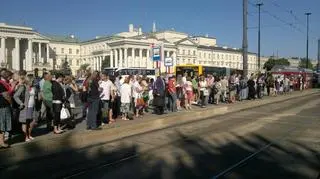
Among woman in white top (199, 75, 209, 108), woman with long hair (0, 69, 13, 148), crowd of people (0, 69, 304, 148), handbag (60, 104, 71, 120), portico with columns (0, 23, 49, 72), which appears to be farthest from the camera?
portico with columns (0, 23, 49, 72)

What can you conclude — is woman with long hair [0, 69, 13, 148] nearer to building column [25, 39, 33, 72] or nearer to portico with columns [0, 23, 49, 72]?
portico with columns [0, 23, 49, 72]

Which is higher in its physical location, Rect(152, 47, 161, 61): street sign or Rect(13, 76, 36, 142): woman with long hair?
Rect(152, 47, 161, 61): street sign

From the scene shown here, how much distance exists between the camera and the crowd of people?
1218 centimetres

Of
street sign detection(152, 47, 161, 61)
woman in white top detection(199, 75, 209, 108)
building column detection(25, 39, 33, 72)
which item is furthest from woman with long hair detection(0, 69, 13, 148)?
building column detection(25, 39, 33, 72)

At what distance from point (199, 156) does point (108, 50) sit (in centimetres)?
15480

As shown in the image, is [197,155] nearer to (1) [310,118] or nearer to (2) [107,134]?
(2) [107,134]

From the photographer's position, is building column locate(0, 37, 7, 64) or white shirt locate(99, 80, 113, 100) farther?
building column locate(0, 37, 7, 64)

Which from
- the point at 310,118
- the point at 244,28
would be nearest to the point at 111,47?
the point at 244,28

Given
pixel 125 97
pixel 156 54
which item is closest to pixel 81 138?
pixel 125 97

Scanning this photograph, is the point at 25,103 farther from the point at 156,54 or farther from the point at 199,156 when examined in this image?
the point at 156,54

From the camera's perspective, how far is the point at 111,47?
157m

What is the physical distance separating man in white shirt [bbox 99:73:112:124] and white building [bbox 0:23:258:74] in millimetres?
111849

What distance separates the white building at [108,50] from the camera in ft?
432

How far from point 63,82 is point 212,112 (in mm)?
8870
